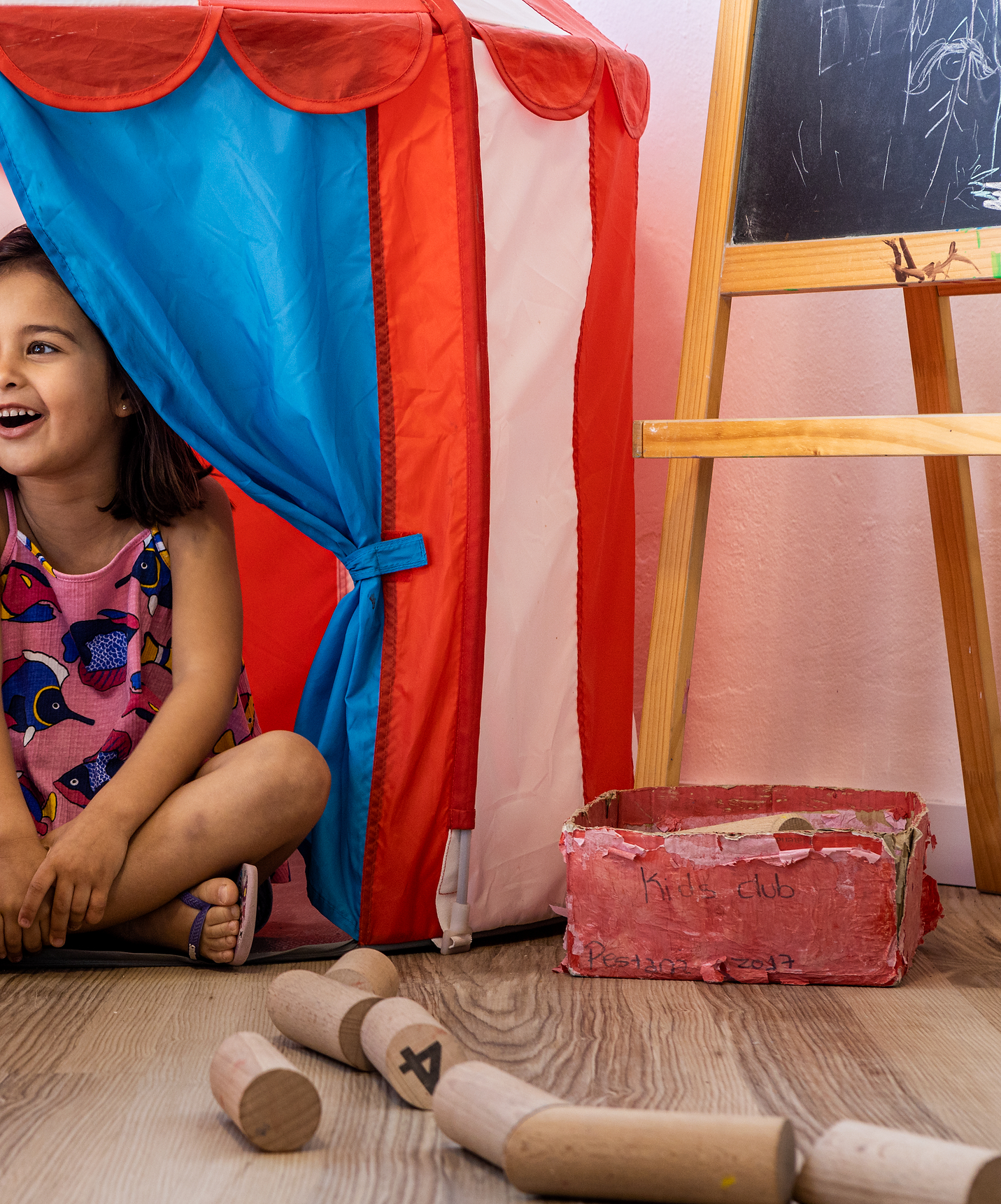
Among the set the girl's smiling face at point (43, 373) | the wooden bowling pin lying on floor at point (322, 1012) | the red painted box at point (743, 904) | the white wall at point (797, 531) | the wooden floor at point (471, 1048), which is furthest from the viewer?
the white wall at point (797, 531)

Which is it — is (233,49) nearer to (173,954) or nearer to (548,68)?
(548,68)

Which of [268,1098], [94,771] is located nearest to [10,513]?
[94,771]

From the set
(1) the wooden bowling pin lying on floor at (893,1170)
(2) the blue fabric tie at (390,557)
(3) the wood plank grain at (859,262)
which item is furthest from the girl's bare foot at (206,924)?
(3) the wood plank grain at (859,262)

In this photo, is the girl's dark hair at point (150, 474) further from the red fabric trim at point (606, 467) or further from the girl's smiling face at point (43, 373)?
the red fabric trim at point (606, 467)

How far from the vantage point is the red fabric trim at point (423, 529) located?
48.8 inches

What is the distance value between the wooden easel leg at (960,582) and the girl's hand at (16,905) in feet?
3.48

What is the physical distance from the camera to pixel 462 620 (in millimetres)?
1250

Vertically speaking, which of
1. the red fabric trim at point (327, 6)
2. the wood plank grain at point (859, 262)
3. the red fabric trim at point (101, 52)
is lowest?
the wood plank grain at point (859, 262)

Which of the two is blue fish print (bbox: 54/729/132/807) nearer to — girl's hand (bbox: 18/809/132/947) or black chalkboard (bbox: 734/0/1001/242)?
girl's hand (bbox: 18/809/132/947)

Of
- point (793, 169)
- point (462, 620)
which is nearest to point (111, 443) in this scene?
point (462, 620)

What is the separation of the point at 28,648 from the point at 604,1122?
3.10 feet

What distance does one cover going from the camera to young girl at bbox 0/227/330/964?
119cm

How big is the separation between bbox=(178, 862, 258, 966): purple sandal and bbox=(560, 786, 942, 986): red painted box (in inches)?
12.2

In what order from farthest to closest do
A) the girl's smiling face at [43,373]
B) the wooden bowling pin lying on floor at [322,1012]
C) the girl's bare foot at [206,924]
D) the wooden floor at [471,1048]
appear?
the girl's smiling face at [43,373] → the girl's bare foot at [206,924] → the wooden bowling pin lying on floor at [322,1012] → the wooden floor at [471,1048]
